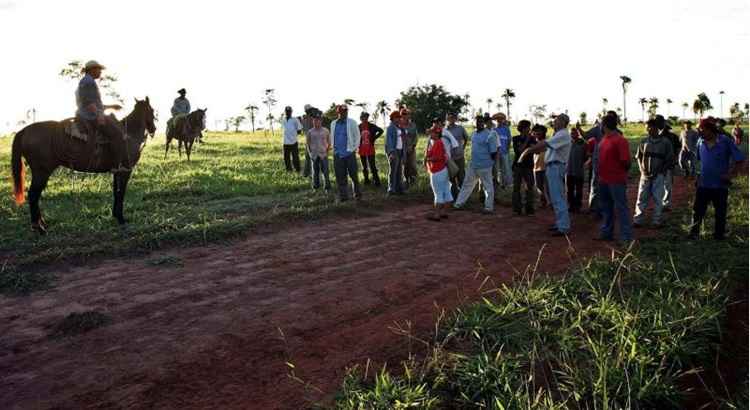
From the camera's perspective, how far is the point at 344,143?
11.5m

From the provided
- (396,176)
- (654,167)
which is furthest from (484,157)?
(654,167)

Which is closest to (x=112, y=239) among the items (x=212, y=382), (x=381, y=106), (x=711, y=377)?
(x=212, y=382)

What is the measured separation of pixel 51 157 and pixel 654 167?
9620 millimetres

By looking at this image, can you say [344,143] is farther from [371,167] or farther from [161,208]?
[161,208]

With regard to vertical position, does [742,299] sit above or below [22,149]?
below

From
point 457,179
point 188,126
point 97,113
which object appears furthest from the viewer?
point 188,126

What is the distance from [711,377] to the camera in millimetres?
4371

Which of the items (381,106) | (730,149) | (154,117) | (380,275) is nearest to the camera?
(380,275)

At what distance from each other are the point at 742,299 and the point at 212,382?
4.97 m

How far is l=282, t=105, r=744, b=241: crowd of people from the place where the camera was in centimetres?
827

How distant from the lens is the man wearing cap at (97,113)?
8.83m

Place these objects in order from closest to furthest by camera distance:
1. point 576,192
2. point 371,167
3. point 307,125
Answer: point 576,192
point 371,167
point 307,125

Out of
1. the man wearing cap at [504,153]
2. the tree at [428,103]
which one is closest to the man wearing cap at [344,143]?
the man wearing cap at [504,153]

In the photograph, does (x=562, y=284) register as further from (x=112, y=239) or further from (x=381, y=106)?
(x=381, y=106)
